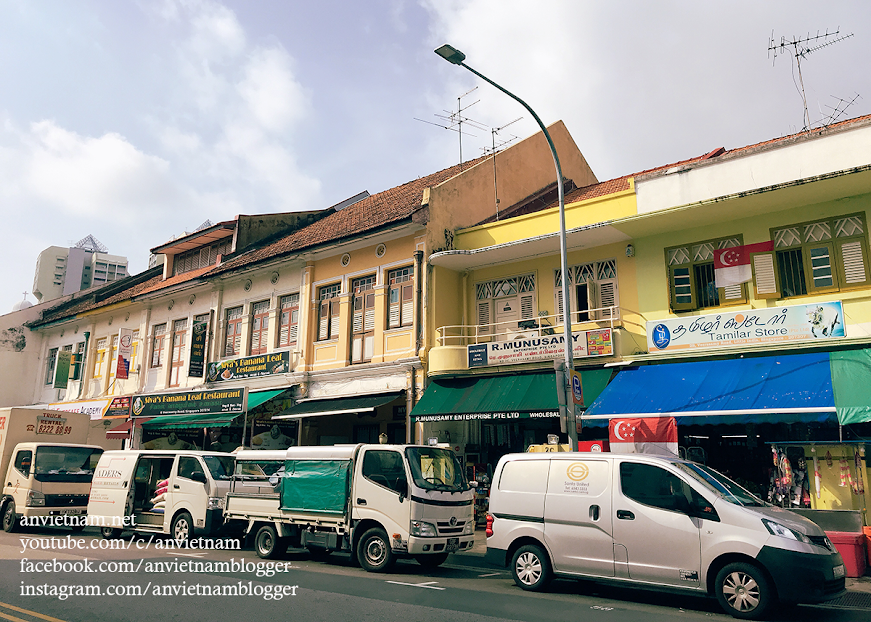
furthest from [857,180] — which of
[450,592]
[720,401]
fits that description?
[450,592]

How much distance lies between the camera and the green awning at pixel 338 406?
59.8 ft

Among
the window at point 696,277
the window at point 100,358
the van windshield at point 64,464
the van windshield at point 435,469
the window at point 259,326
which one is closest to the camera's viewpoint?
the van windshield at point 435,469

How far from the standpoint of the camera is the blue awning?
40.5 ft

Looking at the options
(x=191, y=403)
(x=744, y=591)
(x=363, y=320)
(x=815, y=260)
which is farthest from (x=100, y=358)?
(x=744, y=591)

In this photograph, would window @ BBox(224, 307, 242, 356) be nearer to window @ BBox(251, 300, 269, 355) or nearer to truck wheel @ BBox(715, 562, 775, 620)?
window @ BBox(251, 300, 269, 355)

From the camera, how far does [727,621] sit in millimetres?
7535

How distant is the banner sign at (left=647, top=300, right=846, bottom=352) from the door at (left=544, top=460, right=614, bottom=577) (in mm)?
6568

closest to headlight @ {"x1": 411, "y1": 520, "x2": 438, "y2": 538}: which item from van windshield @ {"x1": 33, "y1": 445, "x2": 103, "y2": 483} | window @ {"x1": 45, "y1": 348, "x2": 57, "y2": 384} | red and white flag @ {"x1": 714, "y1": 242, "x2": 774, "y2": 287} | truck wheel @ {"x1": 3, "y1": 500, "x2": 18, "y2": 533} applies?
red and white flag @ {"x1": 714, "y1": 242, "x2": 774, "y2": 287}

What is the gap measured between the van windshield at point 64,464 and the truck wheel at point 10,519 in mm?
1169

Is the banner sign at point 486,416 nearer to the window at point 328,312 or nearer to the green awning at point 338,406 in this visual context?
the green awning at point 338,406

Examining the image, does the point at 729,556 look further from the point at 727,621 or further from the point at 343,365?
the point at 343,365

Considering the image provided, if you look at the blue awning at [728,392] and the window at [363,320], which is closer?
the blue awning at [728,392]

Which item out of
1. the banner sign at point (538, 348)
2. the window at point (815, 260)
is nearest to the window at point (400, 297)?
the banner sign at point (538, 348)

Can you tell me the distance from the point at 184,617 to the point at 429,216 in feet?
43.4
